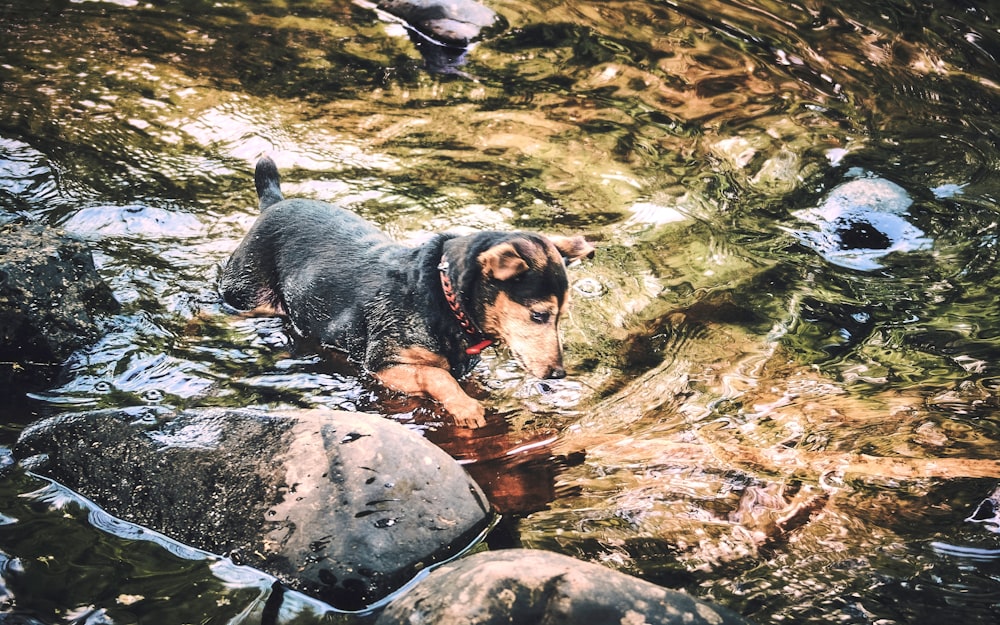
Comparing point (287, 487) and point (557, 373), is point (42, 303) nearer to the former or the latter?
point (287, 487)

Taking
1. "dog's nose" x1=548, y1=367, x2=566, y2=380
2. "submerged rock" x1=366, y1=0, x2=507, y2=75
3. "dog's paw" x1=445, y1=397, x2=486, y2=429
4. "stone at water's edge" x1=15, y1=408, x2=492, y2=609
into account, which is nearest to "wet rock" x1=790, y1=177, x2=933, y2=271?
"dog's nose" x1=548, y1=367, x2=566, y2=380

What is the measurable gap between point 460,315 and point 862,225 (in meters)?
4.14

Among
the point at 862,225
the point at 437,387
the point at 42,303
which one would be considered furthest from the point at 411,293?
the point at 862,225

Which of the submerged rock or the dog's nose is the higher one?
the submerged rock

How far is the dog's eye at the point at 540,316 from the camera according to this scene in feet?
19.4

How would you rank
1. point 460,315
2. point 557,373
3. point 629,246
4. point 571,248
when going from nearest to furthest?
point 557,373 → point 460,315 → point 571,248 → point 629,246

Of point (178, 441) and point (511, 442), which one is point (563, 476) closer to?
point (511, 442)

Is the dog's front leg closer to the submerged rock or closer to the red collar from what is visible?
the red collar

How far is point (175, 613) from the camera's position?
378cm

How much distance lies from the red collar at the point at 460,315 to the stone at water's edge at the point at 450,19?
19.3ft

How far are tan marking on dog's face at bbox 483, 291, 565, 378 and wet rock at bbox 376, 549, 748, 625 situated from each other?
226 cm

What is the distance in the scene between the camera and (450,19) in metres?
11.2

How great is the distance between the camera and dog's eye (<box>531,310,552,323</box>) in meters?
5.91

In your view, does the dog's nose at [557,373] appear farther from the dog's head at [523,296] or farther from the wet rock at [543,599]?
the wet rock at [543,599]
